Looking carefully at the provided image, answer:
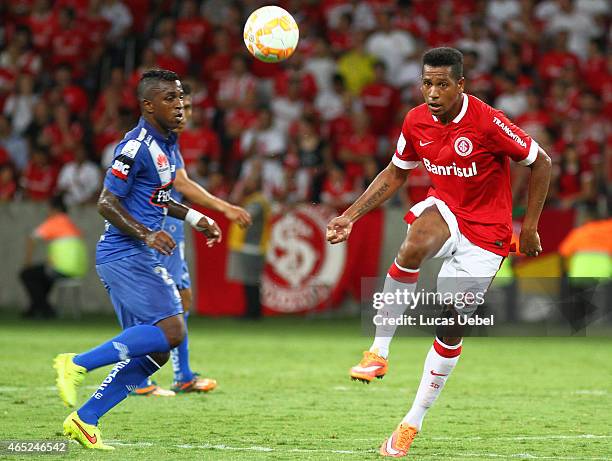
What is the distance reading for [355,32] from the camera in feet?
63.4

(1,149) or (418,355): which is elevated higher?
(1,149)

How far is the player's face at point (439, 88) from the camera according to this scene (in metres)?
7.20

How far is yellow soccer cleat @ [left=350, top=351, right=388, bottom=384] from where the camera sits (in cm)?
696

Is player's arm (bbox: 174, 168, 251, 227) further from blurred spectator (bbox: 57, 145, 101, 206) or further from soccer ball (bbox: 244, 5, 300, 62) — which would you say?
blurred spectator (bbox: 57, 145, 101, 206)

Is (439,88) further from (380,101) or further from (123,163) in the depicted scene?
(380,101)

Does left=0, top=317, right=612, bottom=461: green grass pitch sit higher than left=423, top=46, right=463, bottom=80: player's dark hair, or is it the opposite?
left=423, top=46, right=463, bottom=80: player's dark hair

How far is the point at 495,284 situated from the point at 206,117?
598 cm

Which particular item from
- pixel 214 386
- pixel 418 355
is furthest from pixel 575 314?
pixel 214 386

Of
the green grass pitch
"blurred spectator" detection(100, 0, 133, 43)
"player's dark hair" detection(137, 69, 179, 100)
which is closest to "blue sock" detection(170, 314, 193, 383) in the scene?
the green grass pitch

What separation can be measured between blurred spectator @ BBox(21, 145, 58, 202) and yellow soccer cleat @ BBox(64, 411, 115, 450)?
11.6 meters

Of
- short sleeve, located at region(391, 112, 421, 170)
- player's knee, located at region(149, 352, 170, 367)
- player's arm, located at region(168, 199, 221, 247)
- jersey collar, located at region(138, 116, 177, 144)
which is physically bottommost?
player's knee, located at region(149, 352, 170, 367)

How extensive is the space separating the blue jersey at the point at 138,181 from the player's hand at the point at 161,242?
0.30 meters

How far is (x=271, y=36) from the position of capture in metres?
9.09

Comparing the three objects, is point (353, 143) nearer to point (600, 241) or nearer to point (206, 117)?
point (206, 117)
